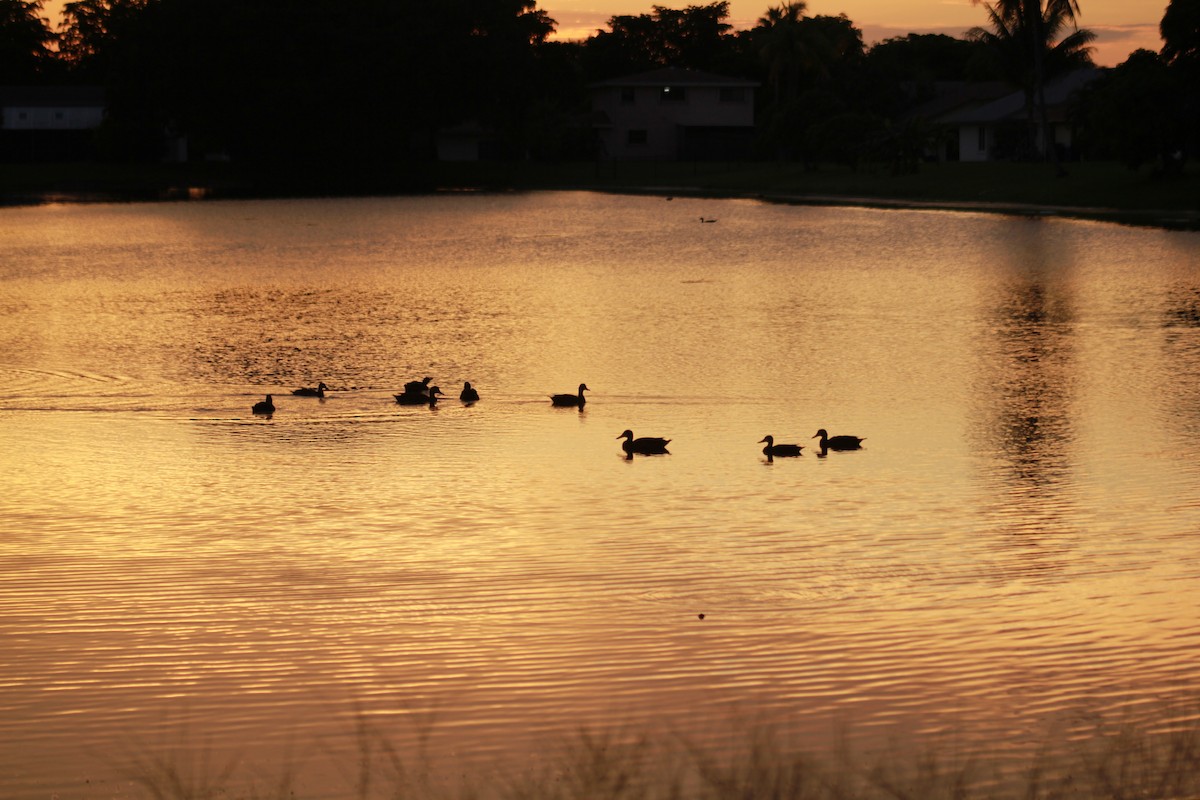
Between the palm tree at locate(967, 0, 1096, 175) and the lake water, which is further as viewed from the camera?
the palm tree at locate(967, 0, 1096, 175)

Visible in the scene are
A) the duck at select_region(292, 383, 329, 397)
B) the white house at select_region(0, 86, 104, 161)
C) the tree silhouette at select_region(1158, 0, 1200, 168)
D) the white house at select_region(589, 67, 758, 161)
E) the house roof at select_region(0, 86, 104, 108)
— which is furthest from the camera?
the white house at select_region(589, 67, 758, 161)

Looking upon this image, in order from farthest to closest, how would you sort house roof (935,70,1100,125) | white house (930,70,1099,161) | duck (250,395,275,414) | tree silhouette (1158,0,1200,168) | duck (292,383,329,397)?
house roof (935,70,1100,125), white house (930,70,1099,161), tree silhouette (1158,0,1200,168), duck (292,383,329,397), duck (250,395,275,414)

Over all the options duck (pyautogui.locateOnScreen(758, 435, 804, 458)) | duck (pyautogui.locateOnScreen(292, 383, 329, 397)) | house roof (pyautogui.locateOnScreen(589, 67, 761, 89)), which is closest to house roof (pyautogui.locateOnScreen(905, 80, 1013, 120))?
house roof (pyautogui.locateOnScreen(589, 67, 761, 89))

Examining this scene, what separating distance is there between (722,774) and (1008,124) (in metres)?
91.0

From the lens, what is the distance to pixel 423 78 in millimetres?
101375

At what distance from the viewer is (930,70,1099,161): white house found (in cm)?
9219

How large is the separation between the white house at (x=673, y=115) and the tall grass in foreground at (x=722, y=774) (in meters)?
116

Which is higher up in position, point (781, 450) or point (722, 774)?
point (781, 450)

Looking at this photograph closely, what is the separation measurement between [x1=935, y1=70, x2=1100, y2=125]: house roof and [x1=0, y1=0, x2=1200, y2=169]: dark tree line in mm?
1206

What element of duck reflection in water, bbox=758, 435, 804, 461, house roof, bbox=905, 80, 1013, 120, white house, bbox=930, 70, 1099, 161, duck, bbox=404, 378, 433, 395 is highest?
house roof, bbox=905, 80, 1013, 120

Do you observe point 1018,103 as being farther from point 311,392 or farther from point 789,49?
point 311,392

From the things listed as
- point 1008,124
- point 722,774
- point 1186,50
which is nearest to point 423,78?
point 1008,124

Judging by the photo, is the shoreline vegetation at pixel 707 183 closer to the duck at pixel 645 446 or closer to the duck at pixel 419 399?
the duck at pixel 419 399

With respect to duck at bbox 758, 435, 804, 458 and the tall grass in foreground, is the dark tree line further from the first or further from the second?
the tall grass in foreground
